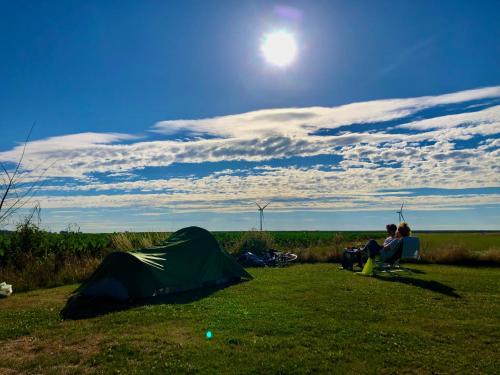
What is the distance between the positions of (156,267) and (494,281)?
10917 mm

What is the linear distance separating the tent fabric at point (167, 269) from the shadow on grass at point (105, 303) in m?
0.17

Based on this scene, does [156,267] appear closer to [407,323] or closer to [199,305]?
[199,305]

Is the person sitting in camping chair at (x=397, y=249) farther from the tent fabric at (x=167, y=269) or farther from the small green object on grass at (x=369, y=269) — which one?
the tent fabric at (x=167, y=269)

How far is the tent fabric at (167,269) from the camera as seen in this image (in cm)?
1194

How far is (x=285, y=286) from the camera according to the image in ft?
44.5

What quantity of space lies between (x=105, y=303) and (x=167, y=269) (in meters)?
2.21

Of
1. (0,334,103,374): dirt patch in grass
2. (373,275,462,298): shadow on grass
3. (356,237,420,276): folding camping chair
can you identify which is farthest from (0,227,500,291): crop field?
(0,334,103,374): dirt patch in grass

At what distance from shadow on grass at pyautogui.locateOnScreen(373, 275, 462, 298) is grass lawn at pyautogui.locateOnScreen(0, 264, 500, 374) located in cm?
27

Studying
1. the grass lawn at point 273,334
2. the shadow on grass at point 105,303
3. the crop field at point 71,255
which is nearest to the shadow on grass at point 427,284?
the grass lawn at point 273,334

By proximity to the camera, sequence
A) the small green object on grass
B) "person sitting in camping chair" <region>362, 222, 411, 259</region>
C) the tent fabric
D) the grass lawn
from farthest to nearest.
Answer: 1. "person sitting in camping chair" <region>362, 222, 411, 259</region>
2. the small green object on grass
3. the tent fabric
4. the grass lawn

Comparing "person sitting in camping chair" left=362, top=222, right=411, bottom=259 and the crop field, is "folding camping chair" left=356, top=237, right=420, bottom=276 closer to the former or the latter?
"person sitting in camping chair" left=362, top=222, right=411, bottom=259

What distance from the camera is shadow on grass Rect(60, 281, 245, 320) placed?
33.8 feet

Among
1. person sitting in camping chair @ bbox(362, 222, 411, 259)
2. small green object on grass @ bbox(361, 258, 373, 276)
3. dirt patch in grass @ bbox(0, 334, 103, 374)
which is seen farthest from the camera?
person sitting in camping chair @ bbox(362, 222, 411, 259)

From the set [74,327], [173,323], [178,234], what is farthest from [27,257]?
[173,323]
